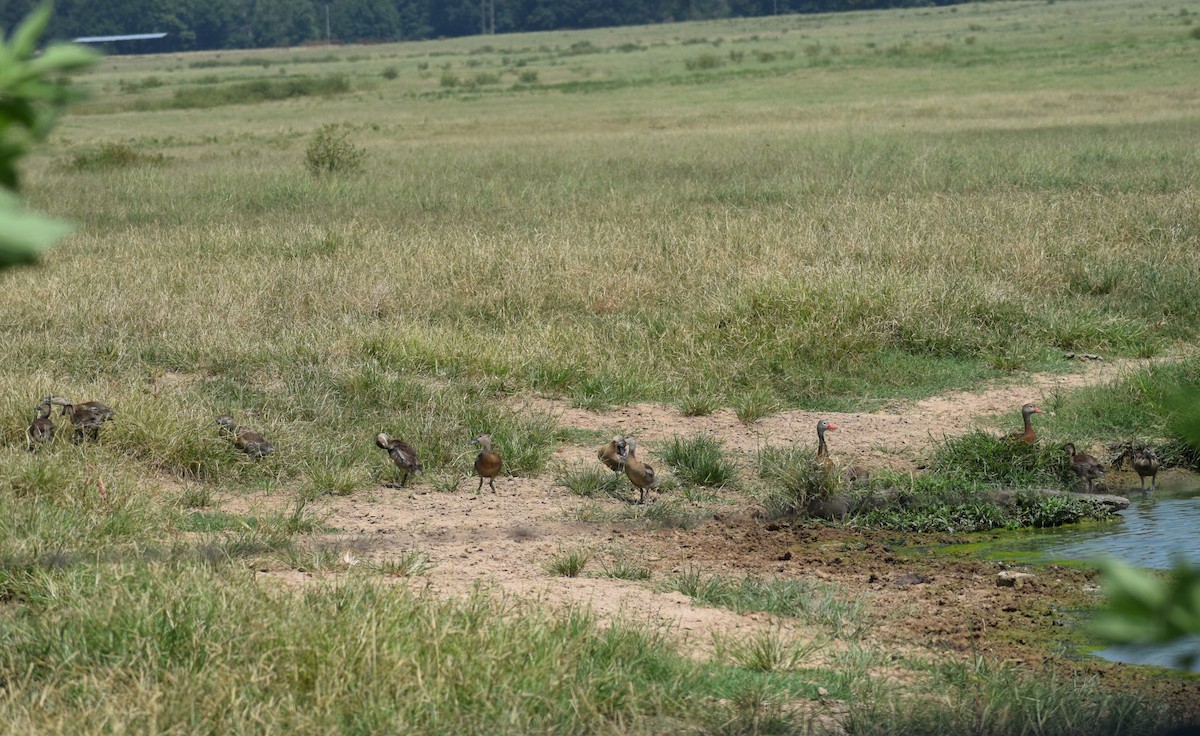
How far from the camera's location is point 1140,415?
30.2 feet

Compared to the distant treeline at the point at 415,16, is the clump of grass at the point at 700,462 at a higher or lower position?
lower

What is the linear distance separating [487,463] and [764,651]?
306cm

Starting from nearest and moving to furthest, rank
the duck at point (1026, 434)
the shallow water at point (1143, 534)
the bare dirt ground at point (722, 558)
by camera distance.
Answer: the bare dirt ground at point (722, 558) < the shallow water at point (1143, 534) < the duck at point (1026, 434)

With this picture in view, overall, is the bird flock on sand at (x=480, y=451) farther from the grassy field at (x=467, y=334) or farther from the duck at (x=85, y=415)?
the grassy field at (x=467, y=334)

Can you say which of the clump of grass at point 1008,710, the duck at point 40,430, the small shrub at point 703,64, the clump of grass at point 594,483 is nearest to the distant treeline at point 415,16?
the small shrub at point 703,64

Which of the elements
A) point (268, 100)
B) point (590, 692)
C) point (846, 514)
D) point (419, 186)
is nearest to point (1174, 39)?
point (268, 100)

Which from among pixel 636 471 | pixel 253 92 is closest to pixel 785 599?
pixel 636 471

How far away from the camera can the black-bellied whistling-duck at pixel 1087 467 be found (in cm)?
804

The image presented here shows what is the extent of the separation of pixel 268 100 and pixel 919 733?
5653 centimetres

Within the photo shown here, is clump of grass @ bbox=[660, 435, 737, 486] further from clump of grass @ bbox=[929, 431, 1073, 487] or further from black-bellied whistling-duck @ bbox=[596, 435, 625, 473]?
clump of grass @ bbox=[929, 431, 1073, 487]

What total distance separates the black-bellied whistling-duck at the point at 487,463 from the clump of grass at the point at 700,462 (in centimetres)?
120

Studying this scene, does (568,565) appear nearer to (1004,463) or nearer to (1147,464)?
(1004,463)

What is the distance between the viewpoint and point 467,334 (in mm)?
10719

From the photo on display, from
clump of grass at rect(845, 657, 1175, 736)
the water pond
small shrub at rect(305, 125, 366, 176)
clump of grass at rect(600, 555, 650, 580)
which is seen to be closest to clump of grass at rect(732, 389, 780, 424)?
the water pond
